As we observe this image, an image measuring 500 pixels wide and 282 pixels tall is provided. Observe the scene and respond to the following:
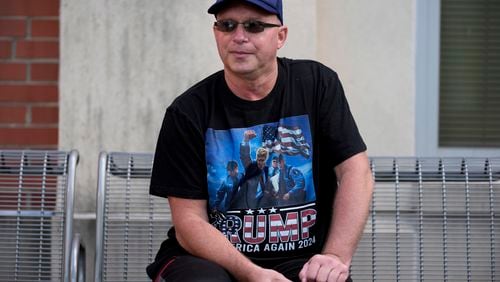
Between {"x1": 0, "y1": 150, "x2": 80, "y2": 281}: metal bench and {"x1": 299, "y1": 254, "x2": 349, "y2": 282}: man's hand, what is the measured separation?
4.06ft

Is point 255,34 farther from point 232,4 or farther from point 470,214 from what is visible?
point 470,214

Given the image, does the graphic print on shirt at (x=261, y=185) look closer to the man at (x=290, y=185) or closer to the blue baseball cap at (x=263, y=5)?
the man at (x=290, y=185)

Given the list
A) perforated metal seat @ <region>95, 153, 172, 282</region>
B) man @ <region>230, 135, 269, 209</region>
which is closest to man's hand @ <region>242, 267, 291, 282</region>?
man @ <region>230, 135, 269, 209</region>

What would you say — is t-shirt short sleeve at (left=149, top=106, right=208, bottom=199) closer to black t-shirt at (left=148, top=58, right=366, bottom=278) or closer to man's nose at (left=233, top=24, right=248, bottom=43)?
black t-shirt at (left=148, top=58, right=366, bottom=278)

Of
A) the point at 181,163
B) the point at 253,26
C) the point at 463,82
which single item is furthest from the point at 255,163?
the point at 463,82

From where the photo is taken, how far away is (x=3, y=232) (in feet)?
15.7

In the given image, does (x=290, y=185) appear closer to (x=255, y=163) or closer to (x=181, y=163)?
(x=255, y=163)

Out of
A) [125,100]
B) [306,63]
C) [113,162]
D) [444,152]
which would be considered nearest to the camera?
[306,63]

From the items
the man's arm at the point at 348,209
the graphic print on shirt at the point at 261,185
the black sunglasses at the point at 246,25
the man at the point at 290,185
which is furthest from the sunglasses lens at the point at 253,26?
the man's arm at the point at 348,209

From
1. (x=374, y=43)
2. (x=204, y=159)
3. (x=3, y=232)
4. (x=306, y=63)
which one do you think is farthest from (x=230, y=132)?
(x=374, y=43)

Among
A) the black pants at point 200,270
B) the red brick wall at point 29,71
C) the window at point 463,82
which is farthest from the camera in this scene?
the window at point 463,82

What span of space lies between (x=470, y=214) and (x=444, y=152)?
0.95 meters

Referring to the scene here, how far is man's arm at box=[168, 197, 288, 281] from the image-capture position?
3707 millimetres

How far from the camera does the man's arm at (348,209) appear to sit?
385 cm
